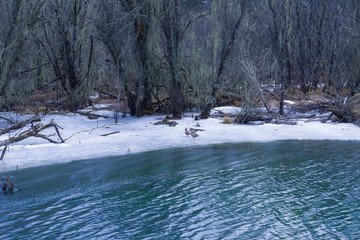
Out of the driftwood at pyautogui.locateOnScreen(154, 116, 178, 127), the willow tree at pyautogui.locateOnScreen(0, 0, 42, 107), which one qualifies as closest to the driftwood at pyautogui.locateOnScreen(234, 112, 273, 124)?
the driftwood at pyautogui.locateOnScreen(154, 116, 178, 127)

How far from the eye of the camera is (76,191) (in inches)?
226

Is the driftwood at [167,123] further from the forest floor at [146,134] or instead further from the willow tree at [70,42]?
the willow tree at [70,42]

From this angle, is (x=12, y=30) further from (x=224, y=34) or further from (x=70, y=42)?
(x=224, y=34)

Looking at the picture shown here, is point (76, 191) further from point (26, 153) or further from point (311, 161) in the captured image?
point (311, 161)

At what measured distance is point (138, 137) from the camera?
363 inches

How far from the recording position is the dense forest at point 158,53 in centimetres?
1055

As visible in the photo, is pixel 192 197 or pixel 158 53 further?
pixel 158 53

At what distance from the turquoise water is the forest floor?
57 centimetres

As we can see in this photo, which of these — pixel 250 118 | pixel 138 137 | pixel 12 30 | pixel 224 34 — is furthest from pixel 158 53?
pixel 12 30

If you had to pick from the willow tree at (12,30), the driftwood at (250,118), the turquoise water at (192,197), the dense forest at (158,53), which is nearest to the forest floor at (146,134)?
the driftwood at (250,118)

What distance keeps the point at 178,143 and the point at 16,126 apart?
10.4 feet

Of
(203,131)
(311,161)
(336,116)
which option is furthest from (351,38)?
(311,161)

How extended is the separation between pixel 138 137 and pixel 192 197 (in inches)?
160

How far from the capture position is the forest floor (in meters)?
7.80
